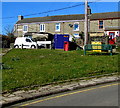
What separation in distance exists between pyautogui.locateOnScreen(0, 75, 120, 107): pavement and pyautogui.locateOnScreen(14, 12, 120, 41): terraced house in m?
31.6

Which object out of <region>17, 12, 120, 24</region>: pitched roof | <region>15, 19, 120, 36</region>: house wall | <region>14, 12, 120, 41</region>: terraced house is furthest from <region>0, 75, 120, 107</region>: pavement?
<region>17, 12, 120, 24</region>: pitched roof

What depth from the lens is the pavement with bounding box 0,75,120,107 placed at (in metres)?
6.90

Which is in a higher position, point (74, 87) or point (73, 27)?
point (73, 27)

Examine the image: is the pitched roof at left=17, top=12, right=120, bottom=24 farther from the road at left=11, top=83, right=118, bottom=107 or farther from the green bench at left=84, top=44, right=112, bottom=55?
the road at left=11, top=83, right=118, bottom=107

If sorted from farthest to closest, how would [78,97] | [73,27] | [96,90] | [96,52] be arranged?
[73,27], [96,52], [96,90], [78,97]

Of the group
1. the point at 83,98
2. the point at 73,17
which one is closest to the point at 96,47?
the point at 83,98

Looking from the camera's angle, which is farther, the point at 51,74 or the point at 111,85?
the point at 51,74

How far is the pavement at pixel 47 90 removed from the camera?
6902 mm

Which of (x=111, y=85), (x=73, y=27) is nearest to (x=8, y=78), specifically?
(x=111, y=85)

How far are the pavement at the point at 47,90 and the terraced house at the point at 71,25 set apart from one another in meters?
31.6

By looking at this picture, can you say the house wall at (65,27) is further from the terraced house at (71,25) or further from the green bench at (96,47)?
the green bench at (96,47)

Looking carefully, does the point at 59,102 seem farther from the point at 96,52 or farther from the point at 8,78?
the point at 96,52

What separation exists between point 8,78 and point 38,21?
141 ft

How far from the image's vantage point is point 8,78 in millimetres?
9297
